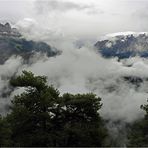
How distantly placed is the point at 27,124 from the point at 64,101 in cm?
579

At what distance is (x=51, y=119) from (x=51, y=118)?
0.14m

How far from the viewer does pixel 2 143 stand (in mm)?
46469

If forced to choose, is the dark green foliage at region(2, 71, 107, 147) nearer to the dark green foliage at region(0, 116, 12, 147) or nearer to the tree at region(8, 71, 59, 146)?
the tree at region(8, 71, 59, 146)

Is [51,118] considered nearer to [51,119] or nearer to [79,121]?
[51,119]

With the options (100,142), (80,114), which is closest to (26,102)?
(80,114)

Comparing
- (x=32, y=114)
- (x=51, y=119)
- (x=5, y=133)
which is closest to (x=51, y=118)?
(x=51, y=119)

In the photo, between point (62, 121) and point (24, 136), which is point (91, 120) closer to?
point (62, 121)

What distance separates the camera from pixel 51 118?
5331 cm

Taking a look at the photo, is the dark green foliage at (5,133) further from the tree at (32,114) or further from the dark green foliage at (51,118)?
the tree at (32,114)

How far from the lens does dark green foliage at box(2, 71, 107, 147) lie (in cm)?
5194

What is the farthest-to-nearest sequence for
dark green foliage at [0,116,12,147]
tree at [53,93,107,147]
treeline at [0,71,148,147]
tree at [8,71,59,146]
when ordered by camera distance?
1. tree at [53,93,107,147]
2. treeline at [0,71,148,147]
3. tree at [8,71,59,146]
4. dark green foliage at [0,116,12,147]

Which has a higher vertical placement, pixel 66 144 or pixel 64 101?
pixel 64 101

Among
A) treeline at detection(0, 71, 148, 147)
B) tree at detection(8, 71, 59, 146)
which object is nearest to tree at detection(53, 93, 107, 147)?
treeline at detection(0, 71, 148, 147)

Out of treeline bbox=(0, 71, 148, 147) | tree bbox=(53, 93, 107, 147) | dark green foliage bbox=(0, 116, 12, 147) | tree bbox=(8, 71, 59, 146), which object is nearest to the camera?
dark green foliage bbox=(0, 116, 12, 147)
